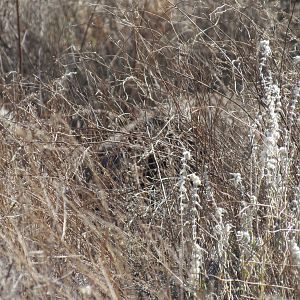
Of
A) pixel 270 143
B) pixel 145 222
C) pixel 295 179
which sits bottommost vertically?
pixel 145 222

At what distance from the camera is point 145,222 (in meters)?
4.04

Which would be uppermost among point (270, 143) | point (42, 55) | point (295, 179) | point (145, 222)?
point (270, 143)

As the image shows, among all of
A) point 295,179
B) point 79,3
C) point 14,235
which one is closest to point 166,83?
point 295,179

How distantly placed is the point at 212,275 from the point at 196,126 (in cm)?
117

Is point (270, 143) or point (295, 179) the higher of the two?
point (270, 143)

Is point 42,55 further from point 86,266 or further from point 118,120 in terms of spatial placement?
point 86,266

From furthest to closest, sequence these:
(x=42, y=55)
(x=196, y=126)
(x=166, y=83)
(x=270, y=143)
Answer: (x=42, y=55), (x=166, y=83), (x=196, y=126), (x=270, y=143)

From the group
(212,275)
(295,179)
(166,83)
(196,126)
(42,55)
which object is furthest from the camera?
(42,55)

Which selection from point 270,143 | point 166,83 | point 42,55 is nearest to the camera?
point 270,143

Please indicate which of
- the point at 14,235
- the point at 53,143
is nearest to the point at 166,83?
the point at 53,143

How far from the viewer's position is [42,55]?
7.50 m

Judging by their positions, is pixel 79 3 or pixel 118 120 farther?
pixel 79 3

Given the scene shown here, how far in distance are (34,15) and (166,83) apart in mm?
3450

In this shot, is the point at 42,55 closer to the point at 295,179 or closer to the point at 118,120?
the point at 118,120
